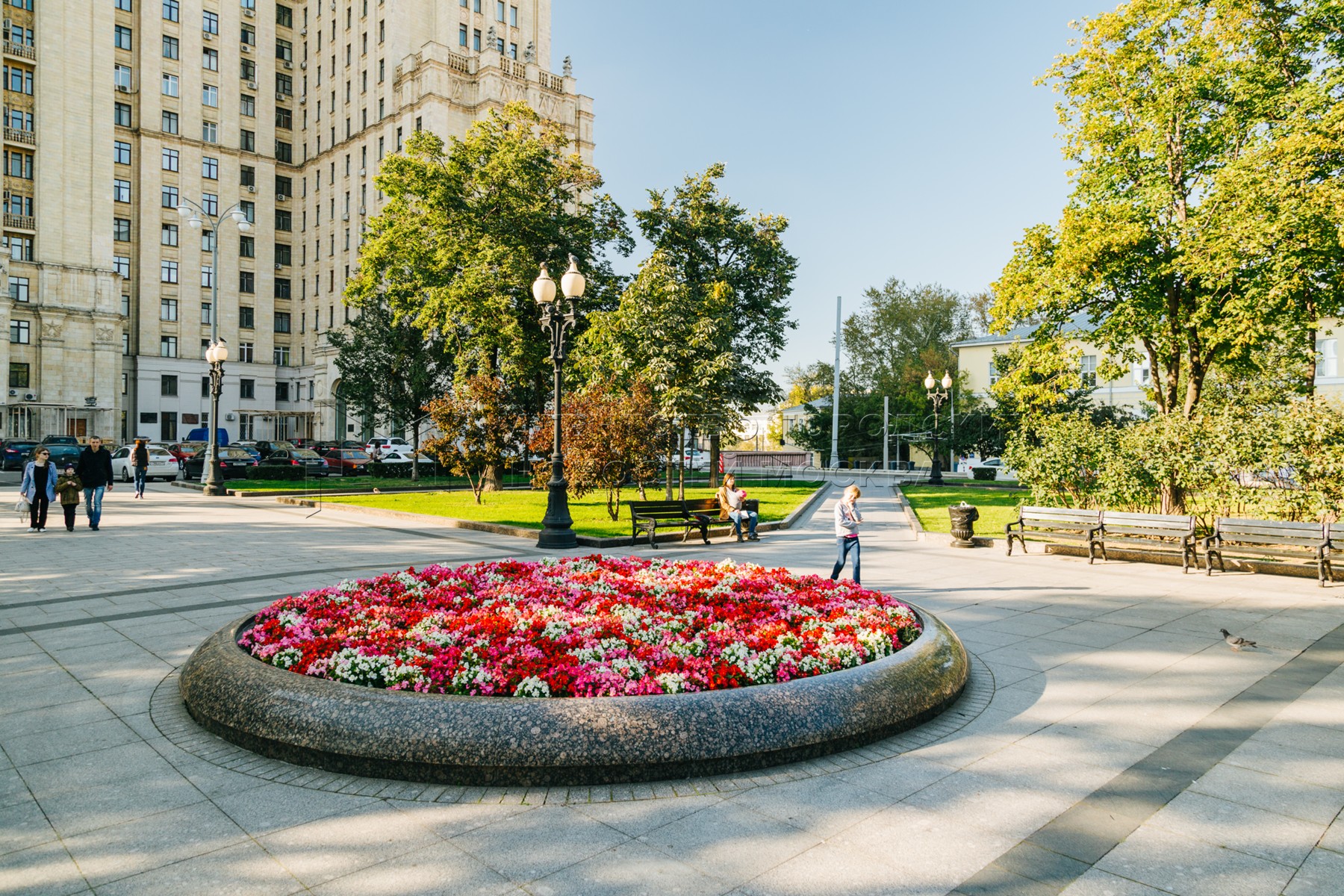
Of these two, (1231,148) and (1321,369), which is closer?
(1231,148)

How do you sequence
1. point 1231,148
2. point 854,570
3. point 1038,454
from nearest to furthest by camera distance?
point 854,570
point 1038,454
point 1231,148

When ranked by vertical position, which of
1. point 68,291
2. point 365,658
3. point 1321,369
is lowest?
point 365,658

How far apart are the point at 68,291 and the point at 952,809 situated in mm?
62778

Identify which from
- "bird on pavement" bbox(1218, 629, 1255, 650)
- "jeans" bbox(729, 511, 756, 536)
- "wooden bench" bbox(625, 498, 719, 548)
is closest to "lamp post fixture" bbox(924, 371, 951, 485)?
"jeans" bbox(729, 511, 756, 536)

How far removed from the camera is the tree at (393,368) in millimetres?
34781

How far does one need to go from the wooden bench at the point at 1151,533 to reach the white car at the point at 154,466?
110 feet

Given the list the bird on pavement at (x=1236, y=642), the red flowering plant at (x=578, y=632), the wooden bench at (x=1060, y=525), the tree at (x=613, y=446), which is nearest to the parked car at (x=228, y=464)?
the tree at (x=613, y=446)

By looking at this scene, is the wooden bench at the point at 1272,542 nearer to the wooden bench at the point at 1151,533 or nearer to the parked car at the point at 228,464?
the wooden bench at the point at 1151,533

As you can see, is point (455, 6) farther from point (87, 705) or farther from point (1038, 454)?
point (87, 705)

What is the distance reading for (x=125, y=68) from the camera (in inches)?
2245

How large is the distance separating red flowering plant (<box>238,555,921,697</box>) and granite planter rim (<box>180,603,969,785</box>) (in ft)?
0.64

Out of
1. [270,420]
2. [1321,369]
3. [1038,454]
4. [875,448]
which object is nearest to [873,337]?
[875,448]

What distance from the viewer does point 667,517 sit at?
15211 mm

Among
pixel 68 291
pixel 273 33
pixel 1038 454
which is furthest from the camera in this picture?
pixel 273 33
